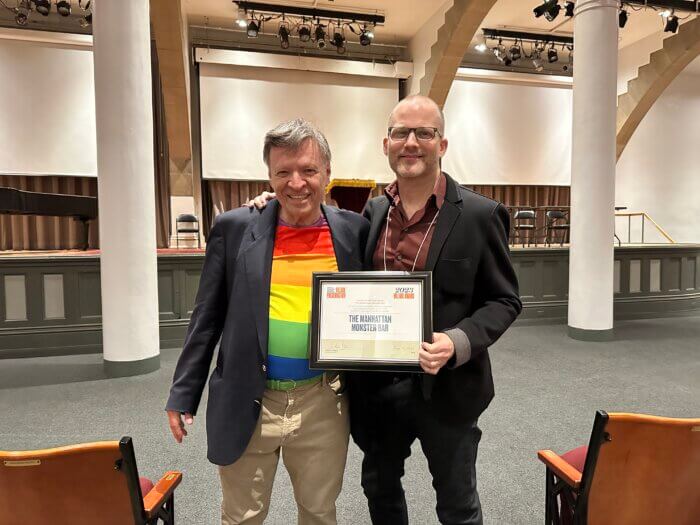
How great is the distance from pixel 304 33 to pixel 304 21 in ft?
0.85

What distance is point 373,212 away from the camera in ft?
4.93

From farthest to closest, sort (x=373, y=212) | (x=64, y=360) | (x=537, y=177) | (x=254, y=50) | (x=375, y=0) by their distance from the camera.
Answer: (x=537, y=177), (x=254, y=50), (x=375, y=0), (x=64, y=360), (x=373, y=212)

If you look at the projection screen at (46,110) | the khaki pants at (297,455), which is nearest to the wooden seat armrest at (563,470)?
Answer: the khaki pants at (297,455)

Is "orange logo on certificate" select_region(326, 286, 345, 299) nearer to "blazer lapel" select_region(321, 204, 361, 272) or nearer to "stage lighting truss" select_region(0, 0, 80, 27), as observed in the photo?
"blazer lapel" select_region(321, 204, 361, 272)

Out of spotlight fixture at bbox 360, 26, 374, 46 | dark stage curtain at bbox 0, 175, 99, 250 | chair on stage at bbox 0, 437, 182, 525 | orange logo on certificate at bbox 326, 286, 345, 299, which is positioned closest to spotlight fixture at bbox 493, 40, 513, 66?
spotlight fixture at bbox 360, 26, 374, 46

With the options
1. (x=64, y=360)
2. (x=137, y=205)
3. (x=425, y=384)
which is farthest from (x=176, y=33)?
(x=425, y=384)

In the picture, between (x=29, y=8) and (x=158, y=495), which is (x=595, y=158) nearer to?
(x=158, y=495)

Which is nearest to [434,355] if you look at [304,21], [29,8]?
[304,21]

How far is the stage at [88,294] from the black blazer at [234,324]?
412cm

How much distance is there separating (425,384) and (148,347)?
3555mm

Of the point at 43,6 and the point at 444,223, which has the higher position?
the point at 43,6

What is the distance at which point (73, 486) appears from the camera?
104 centimetres

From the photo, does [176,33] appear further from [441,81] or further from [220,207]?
[441,81]

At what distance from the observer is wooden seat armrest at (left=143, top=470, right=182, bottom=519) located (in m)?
1.14
